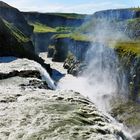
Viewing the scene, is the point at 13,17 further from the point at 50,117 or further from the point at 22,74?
the point at 50,117

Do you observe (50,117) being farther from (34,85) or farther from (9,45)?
(9,45)

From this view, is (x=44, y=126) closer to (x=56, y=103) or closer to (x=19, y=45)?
(x=56, y=103)

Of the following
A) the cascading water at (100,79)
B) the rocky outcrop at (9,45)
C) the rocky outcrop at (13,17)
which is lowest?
the cascading water at (100,79)

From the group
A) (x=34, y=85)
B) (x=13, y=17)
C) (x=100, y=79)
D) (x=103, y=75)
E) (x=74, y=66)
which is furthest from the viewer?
(x=13, y=17)

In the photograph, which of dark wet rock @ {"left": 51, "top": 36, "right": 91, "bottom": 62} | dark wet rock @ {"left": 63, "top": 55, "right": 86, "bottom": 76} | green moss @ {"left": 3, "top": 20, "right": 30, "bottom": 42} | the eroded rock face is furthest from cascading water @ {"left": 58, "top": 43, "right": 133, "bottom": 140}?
the eroded rock face

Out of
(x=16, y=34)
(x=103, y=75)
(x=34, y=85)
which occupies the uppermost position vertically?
(x=16, y=34)

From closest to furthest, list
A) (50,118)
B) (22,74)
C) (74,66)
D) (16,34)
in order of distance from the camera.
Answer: (50,118) → (22,74) → (16,34) → (74,66)

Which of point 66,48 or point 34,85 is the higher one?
point 34,85

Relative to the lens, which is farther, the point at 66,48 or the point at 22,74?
the point at 66,48

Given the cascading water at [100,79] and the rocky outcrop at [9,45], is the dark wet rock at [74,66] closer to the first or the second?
the cascading water at [100,79]

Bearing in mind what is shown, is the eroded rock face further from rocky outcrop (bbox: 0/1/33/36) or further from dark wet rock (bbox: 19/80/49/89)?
rocky outcrop (bbox: 0/1/33/36)

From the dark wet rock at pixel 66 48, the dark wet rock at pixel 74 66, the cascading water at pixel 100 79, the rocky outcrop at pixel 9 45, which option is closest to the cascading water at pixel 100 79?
the cascading water at pixel 100 79

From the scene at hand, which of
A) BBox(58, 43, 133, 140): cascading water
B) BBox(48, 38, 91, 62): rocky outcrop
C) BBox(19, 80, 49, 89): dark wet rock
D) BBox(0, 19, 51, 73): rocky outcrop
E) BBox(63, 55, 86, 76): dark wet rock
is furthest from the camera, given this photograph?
BBox(48, 38, 91, 62): rocky outcrop

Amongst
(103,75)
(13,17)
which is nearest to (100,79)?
(103,75)
